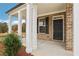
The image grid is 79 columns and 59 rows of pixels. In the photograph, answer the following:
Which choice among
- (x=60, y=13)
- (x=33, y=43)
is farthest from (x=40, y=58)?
(x=60, y=13)

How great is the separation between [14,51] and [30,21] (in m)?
1.87

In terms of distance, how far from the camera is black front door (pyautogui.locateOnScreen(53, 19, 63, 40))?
12.9 metres

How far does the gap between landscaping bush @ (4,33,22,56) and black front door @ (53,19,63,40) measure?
6640 mm

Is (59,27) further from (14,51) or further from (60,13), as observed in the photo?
(14,51)

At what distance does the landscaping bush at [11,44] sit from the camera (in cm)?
655

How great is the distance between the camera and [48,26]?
14.0 meters

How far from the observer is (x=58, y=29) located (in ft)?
43.1

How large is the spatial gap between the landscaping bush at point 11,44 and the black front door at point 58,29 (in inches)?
261

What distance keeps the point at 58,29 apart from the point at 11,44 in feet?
23.1
